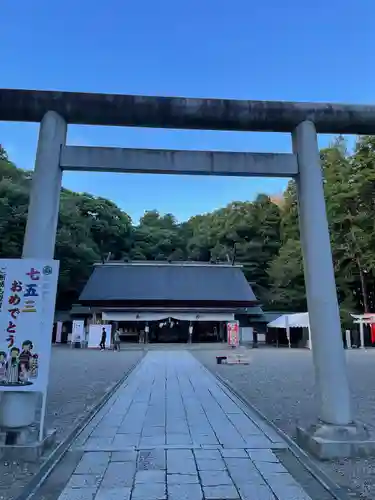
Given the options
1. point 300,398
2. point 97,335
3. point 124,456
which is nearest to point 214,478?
point 124,456

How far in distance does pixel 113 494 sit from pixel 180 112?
3741mm

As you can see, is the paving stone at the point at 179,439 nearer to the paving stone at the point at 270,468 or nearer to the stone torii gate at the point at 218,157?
the paving stone at the point at 270,468

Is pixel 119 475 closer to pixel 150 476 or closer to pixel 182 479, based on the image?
pixel 150 476

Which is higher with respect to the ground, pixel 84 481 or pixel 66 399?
pixel 66 399

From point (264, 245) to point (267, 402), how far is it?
Result: 31156mm

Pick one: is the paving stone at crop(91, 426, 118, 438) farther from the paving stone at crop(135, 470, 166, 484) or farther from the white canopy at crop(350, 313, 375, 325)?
the white canopy at crop(350, 313, 375, 325)

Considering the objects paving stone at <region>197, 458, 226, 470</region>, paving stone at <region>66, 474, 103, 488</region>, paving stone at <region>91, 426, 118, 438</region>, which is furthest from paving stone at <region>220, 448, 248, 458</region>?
paving stone at <region>91, 426, 118, 438</region>

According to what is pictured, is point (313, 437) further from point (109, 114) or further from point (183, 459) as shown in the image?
point (109, 114)

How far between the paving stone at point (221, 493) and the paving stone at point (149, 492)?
32cm

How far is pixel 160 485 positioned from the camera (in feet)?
9.87

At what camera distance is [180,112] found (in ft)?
14.4

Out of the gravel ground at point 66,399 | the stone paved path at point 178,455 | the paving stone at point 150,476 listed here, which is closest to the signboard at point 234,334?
the gravel ground at point 66,399

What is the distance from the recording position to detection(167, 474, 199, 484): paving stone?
307cm

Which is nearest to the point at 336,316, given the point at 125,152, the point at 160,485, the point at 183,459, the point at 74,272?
the point at 183,459
